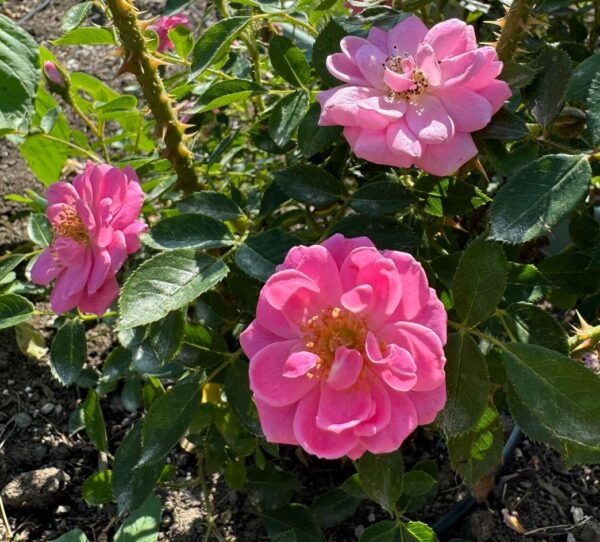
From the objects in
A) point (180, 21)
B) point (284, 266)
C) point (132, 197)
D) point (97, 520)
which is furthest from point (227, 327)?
point (180, 21)

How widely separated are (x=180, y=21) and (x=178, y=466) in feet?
3.08

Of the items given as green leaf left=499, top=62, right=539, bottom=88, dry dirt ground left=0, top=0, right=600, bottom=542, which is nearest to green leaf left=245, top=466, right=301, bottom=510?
dry dirt ground left=0, top=0, right=600, bottom=542

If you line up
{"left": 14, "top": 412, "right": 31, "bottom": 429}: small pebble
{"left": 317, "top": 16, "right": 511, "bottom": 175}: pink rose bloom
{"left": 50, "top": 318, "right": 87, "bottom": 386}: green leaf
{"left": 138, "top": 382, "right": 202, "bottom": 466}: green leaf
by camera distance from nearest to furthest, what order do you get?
{"left": 317, "top": 16, "right": 511, "bottom": 175}: pink rose bloom < {"left": 138, "top": 382, "right": 202, "bottom": 466}: green leaf < {"left": 50, "top": 318, "right": 87, "bottom": 386}: green leaf < {"left": 14, "top": 412, "right": 31, "bottom": 429}: small pebble

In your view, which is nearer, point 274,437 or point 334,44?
point 274,437

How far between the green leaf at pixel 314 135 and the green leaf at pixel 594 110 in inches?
13.1

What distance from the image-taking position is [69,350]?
1.22 m

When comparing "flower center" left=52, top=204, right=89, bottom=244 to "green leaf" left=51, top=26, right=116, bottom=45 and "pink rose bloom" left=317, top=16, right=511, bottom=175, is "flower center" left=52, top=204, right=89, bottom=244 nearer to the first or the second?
"green leaf" left=51, top=26, right=116, bottom=45

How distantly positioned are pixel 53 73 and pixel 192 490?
2.89 ft

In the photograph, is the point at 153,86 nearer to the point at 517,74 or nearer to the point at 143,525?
the point at 517,74

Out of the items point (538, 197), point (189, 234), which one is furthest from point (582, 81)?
point (189, 234)

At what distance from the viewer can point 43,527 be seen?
1.52m

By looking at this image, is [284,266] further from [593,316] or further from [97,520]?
[97,520]

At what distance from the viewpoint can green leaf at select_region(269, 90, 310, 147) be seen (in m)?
1.07

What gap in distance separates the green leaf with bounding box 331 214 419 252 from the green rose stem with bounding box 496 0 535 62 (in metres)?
0.26
